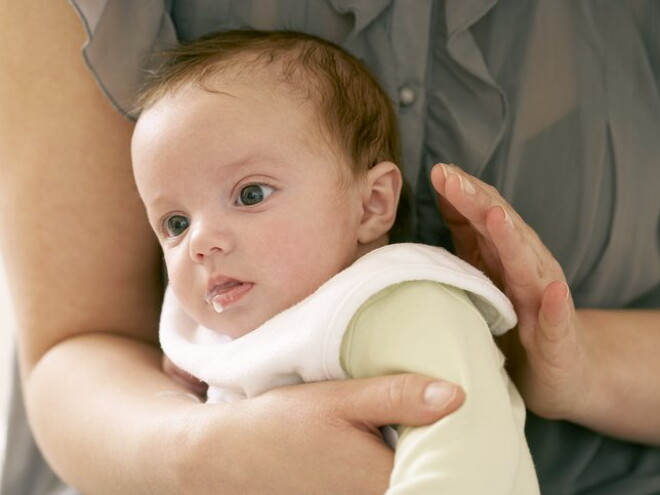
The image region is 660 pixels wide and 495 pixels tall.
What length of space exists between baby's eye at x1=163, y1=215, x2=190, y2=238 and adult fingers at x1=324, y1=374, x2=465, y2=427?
29cm

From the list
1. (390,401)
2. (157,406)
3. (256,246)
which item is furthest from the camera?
(157,406)

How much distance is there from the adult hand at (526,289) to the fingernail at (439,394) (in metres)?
0.21

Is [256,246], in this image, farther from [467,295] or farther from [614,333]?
[614,333]

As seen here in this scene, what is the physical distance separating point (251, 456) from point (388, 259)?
27 cm

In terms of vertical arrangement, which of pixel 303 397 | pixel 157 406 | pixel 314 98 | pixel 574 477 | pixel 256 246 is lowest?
pixel 574 477

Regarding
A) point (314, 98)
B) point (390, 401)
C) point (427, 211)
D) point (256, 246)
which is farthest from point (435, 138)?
point (390, 401)

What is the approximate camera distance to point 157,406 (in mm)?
1122

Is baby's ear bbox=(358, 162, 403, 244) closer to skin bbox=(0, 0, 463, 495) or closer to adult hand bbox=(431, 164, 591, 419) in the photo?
adult hand bbox=(431, 164, 591, 419)

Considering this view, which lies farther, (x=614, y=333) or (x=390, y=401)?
(x=614, y=333)

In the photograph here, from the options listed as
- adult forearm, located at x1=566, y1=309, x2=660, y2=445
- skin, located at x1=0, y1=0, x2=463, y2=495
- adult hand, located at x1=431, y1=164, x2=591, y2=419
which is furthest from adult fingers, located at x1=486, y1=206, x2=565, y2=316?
skin, located at x1=0, y1=0, x2=463, y2=495

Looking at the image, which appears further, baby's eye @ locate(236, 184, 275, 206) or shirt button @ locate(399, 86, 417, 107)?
shirt button @ locate(399, 86, 417, 107)

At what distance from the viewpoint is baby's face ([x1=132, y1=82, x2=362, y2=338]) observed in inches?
39.4

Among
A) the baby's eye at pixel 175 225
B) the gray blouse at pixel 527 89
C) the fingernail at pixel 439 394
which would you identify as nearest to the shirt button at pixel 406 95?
the gray blouse at pixel 527 89

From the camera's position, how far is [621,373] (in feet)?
3.74
